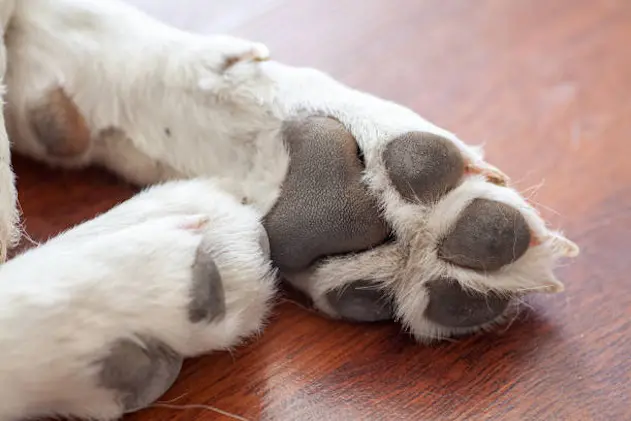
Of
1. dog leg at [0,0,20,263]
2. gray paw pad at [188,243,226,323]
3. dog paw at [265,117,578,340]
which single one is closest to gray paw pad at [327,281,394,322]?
dog paw at [265,117,578,340]

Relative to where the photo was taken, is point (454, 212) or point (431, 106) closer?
point (454, 212)

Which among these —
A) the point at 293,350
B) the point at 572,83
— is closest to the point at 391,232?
the point at 293,350

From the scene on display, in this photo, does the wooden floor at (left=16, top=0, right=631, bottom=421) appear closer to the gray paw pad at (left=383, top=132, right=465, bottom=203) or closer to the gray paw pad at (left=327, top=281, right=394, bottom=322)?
the gray paw pad at (left=327, top=281, right=394, bottom=322)

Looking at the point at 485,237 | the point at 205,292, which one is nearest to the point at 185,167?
the point at 205,292

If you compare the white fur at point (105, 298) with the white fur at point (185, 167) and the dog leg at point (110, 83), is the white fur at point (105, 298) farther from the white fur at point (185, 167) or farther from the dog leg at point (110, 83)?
the dog leg at point (110, 83)

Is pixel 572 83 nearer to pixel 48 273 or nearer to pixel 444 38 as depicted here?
pixel 444 38

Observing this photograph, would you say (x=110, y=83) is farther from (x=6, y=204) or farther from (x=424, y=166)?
(x=424, y=166)
